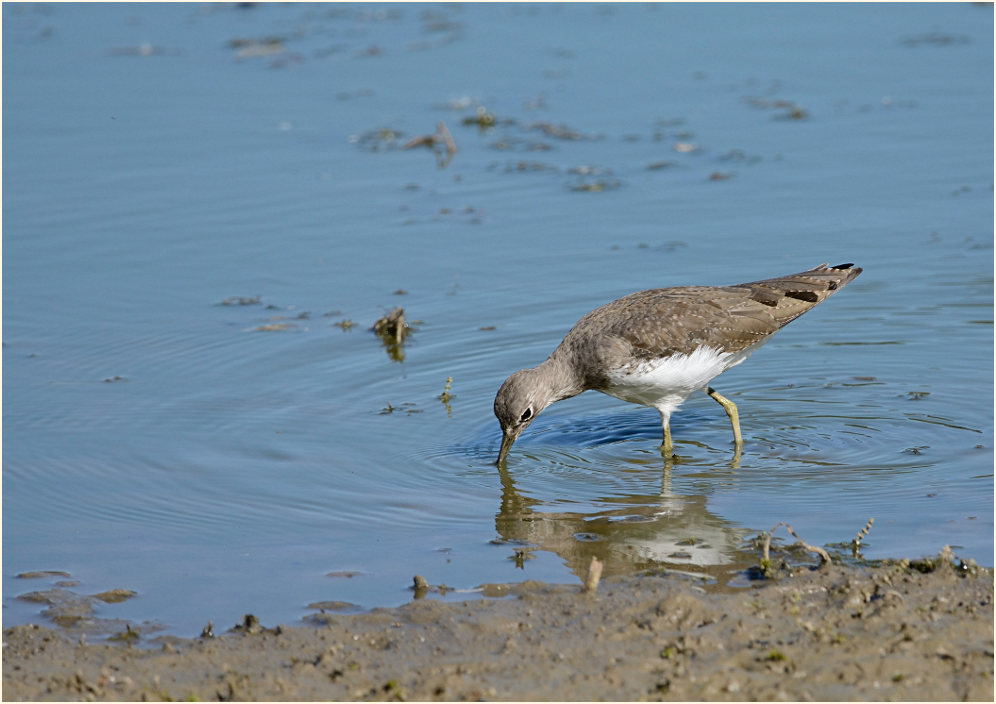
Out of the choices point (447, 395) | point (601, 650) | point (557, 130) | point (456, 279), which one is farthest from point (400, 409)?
point (557, 130)

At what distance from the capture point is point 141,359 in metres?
10.6

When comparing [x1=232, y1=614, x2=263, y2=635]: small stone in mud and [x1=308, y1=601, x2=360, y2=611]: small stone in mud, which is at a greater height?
[x1=308, y1=601, x2=360, y2=611]: small stone in mud

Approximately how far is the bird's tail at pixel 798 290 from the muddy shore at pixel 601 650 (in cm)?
315

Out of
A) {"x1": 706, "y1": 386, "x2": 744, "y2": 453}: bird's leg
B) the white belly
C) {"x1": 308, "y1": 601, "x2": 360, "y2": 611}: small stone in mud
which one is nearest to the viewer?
{"x1": 308, "y1": 601, "x2": 360, "y2": 611}: small stone in mud

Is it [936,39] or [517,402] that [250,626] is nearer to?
[517,402]

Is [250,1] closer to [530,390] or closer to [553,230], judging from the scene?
[553,230]

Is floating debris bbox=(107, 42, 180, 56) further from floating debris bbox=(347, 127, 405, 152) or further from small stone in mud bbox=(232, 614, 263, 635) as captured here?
small stone in mud bbox=(232, 614, 263, 635)

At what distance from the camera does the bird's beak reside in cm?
863

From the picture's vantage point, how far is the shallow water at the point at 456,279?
295 inches

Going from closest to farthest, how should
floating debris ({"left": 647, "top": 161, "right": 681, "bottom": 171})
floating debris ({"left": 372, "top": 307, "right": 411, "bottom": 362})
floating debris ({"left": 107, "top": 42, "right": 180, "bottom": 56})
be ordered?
floating debris ({"left": 372, "top": 307, "right": 411, "bottom": 362}), floating debris ({"left": 647, "top": 161, "right": 681, "bottom": 171}), floating debris ({"left": 107, "top": 42, "right": 180, "bottom": 56})

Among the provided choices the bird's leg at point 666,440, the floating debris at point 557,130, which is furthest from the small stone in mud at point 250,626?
the floating debris at point 557,130

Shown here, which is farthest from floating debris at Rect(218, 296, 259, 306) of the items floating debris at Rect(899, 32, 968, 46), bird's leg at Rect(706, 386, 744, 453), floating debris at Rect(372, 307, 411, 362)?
floating debris at Rect(899, 32, 968, 46)

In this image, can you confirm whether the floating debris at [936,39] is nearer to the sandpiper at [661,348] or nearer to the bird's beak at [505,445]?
the sandpiper at [661,348]

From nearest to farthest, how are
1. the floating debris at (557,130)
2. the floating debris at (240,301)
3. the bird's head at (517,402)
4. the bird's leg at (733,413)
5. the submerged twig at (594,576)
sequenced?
the submerged twig at (594,576) → the bird's head at (517,402) → the bird's leg at (733,413) → the floating debris at (240,301) → the floating debris at (557,130)
